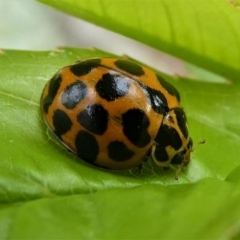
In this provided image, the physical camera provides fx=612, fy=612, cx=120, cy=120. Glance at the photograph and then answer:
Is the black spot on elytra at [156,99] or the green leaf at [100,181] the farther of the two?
the black spot on elytra at [156,99]

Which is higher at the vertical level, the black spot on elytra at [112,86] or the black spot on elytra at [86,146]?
the black spot on elytra at [112,86]

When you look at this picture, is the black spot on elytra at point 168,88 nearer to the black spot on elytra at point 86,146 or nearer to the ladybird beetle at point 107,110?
the ladybird beetle at point 107,110

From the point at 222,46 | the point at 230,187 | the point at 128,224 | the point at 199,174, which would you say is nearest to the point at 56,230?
the point at 128,224

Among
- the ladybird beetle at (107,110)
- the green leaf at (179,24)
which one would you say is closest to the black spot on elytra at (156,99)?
the ladybird beetle at (107,110)

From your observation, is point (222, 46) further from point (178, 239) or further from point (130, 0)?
point (178, 239)

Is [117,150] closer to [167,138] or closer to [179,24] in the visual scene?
[167,138]
